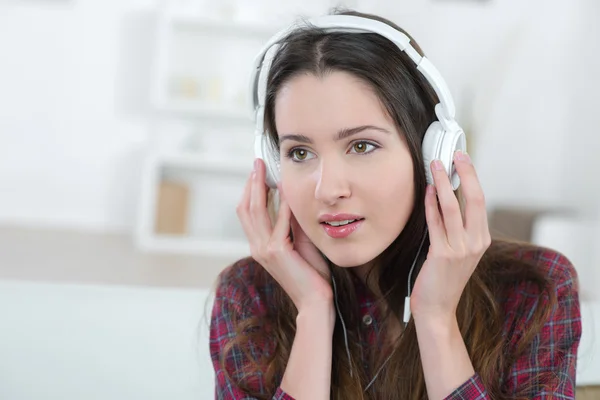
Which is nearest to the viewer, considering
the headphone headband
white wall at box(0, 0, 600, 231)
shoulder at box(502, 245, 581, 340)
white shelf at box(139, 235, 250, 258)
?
the headphone headband

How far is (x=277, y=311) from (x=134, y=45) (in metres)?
3.60

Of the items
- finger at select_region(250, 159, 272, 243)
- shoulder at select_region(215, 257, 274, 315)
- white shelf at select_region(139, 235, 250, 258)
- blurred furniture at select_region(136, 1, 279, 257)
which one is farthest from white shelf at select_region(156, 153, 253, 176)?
finger at select_region(250, 159, 272, 243)

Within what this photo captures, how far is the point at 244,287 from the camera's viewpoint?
1323mm

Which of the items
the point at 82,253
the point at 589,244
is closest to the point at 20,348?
the point at 82,253

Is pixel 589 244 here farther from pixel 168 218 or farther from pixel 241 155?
pixel 168 218

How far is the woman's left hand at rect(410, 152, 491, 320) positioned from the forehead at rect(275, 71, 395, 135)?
127 millimetres

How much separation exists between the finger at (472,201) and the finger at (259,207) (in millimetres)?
338

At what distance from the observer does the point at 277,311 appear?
1321mm

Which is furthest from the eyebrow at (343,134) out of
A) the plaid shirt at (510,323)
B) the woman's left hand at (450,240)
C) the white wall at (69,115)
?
the white wall at (69,115)

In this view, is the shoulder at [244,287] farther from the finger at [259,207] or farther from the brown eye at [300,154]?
the brown eye at [300,154]

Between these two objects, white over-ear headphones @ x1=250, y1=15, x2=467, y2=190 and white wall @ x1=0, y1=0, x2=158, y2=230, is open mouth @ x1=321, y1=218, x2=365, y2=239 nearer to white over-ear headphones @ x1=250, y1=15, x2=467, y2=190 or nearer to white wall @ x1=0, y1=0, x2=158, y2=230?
white over-ear headphones @ x1=250, y1=15, x2=467, y2=190

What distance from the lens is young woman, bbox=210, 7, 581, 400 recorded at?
1.08 m

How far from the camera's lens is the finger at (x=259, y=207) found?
1243 mm

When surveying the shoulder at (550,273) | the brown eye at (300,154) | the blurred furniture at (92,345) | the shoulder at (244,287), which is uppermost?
the brown eye at (300,154)
